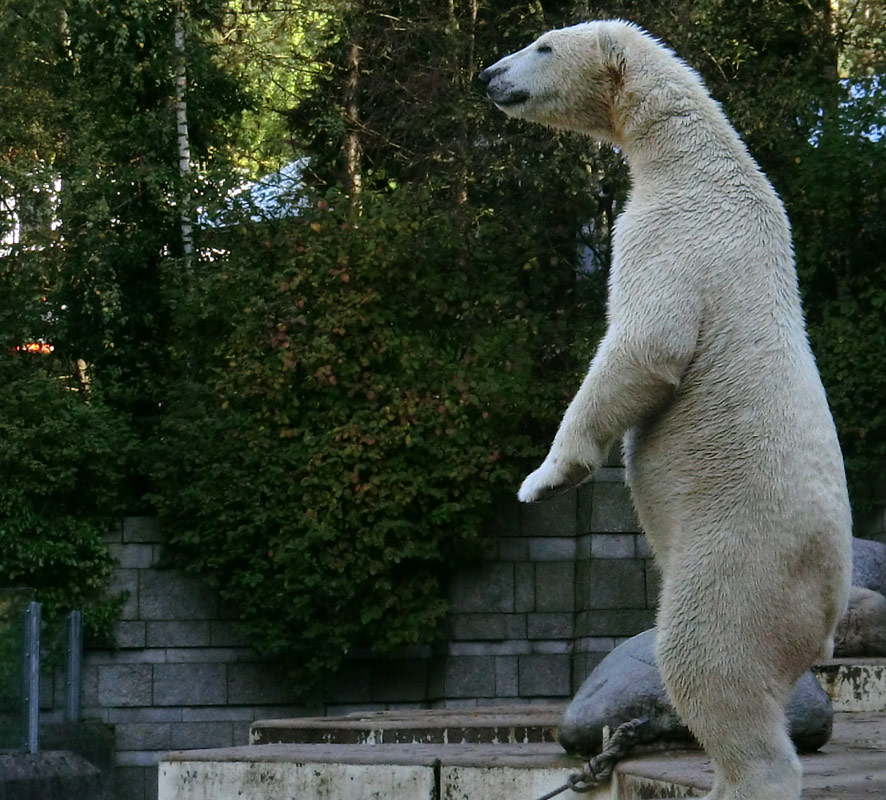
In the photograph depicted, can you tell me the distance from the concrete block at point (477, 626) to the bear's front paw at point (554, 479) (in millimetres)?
7380

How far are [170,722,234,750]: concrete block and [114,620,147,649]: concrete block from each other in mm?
625

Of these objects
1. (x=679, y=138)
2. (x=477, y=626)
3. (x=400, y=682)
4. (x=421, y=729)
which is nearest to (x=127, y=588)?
(x=400, y=682)

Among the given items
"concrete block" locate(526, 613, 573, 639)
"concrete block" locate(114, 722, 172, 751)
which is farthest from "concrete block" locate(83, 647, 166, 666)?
"concrete block" locate(526, 613, 573, 639)

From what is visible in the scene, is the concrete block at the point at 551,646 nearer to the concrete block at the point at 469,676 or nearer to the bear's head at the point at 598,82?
the concrete block at the point at 469,676

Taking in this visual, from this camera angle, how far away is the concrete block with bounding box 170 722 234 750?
33.1 feet

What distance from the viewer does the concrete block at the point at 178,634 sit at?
10211mm

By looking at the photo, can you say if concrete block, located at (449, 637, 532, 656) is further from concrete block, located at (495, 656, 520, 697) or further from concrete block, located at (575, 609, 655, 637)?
concrete block, located at (575, 609, 655, 637)

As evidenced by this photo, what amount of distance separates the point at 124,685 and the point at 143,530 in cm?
108

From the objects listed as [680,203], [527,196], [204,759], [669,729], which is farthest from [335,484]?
[680,203]

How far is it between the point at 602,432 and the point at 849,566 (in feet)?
1.90

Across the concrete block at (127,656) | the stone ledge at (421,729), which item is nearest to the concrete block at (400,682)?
the concrete block at (127,656)

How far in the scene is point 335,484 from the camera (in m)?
9.92

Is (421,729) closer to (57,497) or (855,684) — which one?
(855,684)

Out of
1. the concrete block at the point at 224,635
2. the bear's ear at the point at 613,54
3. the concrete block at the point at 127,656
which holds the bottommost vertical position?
the concrete block at the point at 127,656
